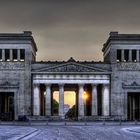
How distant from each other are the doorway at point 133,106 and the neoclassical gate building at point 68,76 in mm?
3701

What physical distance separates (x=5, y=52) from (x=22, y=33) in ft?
20.8

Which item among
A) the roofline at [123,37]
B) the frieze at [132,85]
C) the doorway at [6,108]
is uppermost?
the roofline at [123,37]

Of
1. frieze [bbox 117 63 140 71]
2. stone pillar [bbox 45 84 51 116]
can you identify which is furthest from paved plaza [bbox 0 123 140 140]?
frieze [bbox 117 63 140 71]

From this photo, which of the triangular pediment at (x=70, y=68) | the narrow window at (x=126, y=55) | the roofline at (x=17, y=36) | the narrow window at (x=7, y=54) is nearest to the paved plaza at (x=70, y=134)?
the triangular pediment at (x=70, y=68)

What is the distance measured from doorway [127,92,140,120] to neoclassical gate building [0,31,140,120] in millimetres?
3701

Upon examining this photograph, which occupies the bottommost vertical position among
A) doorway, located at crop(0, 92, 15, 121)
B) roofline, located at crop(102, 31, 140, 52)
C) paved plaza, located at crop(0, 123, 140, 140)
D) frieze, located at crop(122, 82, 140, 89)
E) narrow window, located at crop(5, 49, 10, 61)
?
paved plaza, located at crop(0, 123, 140, 140)

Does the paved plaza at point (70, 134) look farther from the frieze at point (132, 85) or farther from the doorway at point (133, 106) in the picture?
the doorway at point (133, 106)

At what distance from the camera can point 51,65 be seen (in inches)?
5822

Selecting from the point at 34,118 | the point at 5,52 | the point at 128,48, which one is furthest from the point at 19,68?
the point at 128,48

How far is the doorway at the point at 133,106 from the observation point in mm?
153062

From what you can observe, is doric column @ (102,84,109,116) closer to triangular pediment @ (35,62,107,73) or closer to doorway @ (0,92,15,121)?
triangular pediment @ (35,62,107,73)

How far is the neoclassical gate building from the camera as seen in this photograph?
14688 cm

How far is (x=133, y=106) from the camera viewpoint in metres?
158

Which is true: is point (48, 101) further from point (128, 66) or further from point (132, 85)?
point (128, 66)
